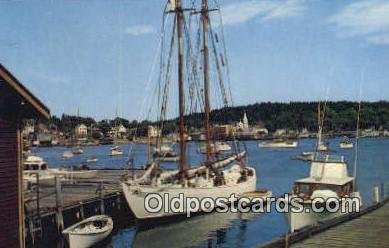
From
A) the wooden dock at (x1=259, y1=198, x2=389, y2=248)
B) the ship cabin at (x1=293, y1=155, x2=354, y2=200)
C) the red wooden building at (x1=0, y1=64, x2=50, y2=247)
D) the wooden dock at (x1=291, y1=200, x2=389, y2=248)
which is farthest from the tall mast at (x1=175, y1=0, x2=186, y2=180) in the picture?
the red wooden building at (x1=0, y1=64, x2=50, y2=247)

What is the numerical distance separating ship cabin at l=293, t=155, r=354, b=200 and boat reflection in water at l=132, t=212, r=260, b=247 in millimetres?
6578

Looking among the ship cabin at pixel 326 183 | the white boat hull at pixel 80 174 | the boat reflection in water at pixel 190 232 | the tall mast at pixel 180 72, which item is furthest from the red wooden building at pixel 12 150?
the white boat hull at pixel 80 174

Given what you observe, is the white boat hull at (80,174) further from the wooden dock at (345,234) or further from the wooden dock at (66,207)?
the wooden dock at (345,234)

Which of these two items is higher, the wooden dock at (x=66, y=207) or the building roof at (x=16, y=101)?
the building roof at (x=16, y=101)

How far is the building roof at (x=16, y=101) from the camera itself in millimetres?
18531

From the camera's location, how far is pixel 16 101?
1952 cm

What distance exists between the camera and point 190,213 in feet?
156

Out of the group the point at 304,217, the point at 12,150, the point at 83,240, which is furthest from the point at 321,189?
the point at 12,150

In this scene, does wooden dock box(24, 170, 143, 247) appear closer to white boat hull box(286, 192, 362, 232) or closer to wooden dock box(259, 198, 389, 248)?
white boat hull box(286, 192, 362, 232)

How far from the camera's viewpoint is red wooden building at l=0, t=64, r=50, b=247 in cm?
1894

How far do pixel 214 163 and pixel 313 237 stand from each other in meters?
28.9

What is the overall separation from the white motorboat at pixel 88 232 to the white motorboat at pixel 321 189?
11.9 metres

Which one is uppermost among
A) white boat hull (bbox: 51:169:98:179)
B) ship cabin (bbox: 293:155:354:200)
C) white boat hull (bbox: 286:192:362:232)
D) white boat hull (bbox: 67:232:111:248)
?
ship cabin (bbox: 293:155:354:200)

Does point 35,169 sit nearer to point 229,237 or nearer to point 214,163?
point 214,163
